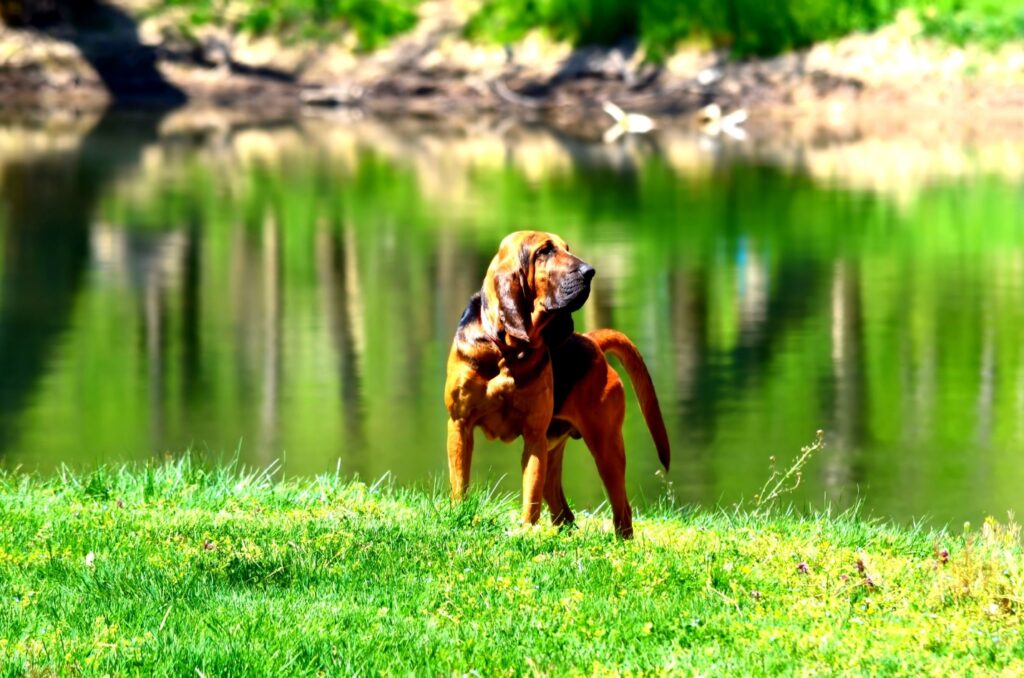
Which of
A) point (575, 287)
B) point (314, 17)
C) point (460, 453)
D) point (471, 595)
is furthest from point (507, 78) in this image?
point (471, 595)

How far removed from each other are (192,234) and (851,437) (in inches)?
589

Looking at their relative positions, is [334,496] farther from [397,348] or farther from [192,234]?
[192,234]

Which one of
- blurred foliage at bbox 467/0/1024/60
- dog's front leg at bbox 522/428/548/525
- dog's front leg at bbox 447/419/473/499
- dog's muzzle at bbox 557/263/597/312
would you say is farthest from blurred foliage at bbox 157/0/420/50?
dog's muzzle at bbox 557/263/597/312

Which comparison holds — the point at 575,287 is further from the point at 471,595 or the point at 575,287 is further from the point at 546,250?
the point at 471,595

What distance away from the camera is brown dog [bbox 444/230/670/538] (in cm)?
663

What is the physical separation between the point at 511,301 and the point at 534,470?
2.32 ft

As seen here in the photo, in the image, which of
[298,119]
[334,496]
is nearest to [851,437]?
[334,496]

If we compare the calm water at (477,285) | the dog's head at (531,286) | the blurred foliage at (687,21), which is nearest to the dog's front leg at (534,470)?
the dog's head at (531,286)

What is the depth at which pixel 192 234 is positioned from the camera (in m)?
26.8

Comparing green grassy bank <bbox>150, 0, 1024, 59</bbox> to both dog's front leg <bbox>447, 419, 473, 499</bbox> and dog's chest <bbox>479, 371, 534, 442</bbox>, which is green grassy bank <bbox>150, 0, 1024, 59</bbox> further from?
dog's chest <bbox>479, 371, 534, 442</bbox>

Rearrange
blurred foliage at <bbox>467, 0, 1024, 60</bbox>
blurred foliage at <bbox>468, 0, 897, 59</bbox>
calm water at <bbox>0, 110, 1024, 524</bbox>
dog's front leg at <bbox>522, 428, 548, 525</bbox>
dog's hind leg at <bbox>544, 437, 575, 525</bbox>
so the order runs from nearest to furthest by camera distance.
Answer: dog's front leg at <bbox>522, 428, 548, 525</bbox>
dog's hind leg at <bbox>544, 437, 575, 525</bbox>
calm water at <bbox>0, 110, 1024, 524</bbox>
blurred foliage at <bbox>467, 0, 1024, 60</bbox>
blurred foliage at <bbox>468, 0, 897, 59</bbox>

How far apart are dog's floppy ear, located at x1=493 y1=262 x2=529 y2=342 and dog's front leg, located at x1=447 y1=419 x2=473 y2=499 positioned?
0.47m

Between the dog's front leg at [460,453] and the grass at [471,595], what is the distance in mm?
105

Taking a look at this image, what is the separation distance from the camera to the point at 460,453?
7.03m
